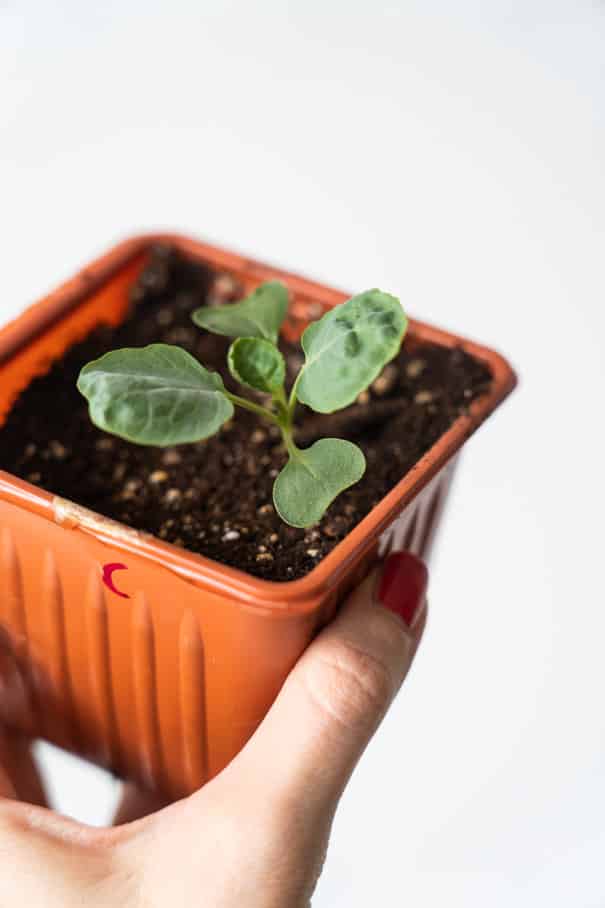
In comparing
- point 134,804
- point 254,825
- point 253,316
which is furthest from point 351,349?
point 134,804

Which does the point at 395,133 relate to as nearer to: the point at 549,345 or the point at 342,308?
the point at 549,345

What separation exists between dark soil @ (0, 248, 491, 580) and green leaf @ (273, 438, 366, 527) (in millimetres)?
74

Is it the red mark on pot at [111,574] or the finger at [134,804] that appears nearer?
the red mark on pot at [111,574]

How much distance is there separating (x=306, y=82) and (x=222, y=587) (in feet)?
2.02

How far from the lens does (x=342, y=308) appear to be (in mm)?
691

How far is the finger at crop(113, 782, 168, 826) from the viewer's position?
0.91 m

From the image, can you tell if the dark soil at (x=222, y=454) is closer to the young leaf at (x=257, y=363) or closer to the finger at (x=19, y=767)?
the young leaf at (x=257, y=363)

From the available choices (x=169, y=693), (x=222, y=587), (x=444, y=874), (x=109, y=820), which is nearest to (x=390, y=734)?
(x=444, y=874)

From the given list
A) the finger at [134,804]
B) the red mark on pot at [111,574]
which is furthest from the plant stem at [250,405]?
the finger at [134,804]

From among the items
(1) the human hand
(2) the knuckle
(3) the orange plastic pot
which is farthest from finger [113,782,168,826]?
(2) the knuckle

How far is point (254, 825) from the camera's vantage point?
0.66 meters

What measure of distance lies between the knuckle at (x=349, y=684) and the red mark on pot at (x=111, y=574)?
14 cm

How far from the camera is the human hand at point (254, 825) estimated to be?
2.16 ft

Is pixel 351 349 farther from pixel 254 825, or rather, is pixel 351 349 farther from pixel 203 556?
→ pixel 254 825
